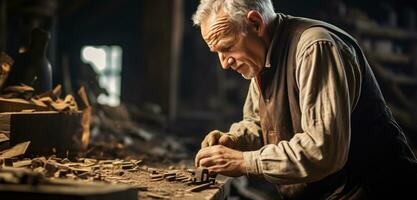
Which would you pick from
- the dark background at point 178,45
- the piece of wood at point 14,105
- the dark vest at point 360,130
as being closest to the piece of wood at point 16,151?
the piece of wood at point 14,105

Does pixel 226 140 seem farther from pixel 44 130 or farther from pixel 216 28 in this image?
pixel 44 130

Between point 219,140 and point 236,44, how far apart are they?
0.74m

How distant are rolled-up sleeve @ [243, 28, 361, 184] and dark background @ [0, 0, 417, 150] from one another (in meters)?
4.67

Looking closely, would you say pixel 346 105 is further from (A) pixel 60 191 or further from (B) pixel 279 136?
(A) pixel 60 191

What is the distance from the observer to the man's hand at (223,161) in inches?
110

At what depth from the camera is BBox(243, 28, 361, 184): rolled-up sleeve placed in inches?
101

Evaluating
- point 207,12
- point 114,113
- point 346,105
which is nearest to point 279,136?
point 346,105

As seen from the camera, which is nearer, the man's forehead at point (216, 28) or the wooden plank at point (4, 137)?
the man's forehead at point (216, 28)

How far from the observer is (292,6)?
11102 mm

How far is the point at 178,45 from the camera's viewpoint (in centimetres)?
915

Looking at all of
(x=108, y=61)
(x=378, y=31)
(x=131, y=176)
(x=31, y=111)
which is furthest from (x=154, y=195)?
(x=108, y=61)

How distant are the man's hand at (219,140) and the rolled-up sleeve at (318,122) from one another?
24.1 inches

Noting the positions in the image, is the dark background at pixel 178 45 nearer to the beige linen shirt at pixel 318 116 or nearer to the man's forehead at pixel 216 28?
the man's forehead at pixel 216 28

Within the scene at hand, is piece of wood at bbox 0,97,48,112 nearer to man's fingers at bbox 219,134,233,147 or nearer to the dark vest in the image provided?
man's fingers at bbox 219,134,233,147
